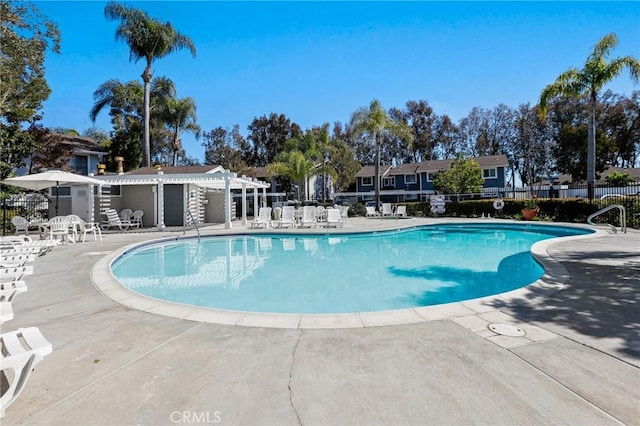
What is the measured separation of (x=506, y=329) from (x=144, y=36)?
28336mm

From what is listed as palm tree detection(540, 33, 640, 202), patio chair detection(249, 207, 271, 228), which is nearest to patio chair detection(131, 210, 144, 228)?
patio chair detection(249, 207, 271, 228)

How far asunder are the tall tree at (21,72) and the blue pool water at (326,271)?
9.94 meters

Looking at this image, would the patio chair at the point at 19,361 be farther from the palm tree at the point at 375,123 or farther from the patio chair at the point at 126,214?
the palm tree at the point at 375,123

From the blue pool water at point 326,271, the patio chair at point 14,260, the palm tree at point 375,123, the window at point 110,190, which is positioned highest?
the palm tree at point 375,123

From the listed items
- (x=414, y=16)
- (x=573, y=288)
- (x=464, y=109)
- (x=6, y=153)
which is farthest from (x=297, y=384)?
(x=464, y=109)

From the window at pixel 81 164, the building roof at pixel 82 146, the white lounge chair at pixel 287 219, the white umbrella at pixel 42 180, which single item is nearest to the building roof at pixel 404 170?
the white lounge chair at pixel 287 219

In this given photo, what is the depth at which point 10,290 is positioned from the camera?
304 centimetres

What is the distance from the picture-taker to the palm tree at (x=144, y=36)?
918 inches

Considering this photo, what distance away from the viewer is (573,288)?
15.5 ft

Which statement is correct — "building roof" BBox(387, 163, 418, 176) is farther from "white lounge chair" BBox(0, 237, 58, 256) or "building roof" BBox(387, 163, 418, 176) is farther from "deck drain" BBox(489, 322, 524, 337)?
"deck drain" BBox(489, 322, 524, 337)

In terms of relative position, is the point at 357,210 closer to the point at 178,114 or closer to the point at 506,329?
the point at 178,114

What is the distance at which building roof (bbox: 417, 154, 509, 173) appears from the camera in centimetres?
3388

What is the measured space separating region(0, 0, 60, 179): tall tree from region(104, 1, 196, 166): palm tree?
6.02m

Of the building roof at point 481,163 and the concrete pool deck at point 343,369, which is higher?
the building roof at point 481,163
